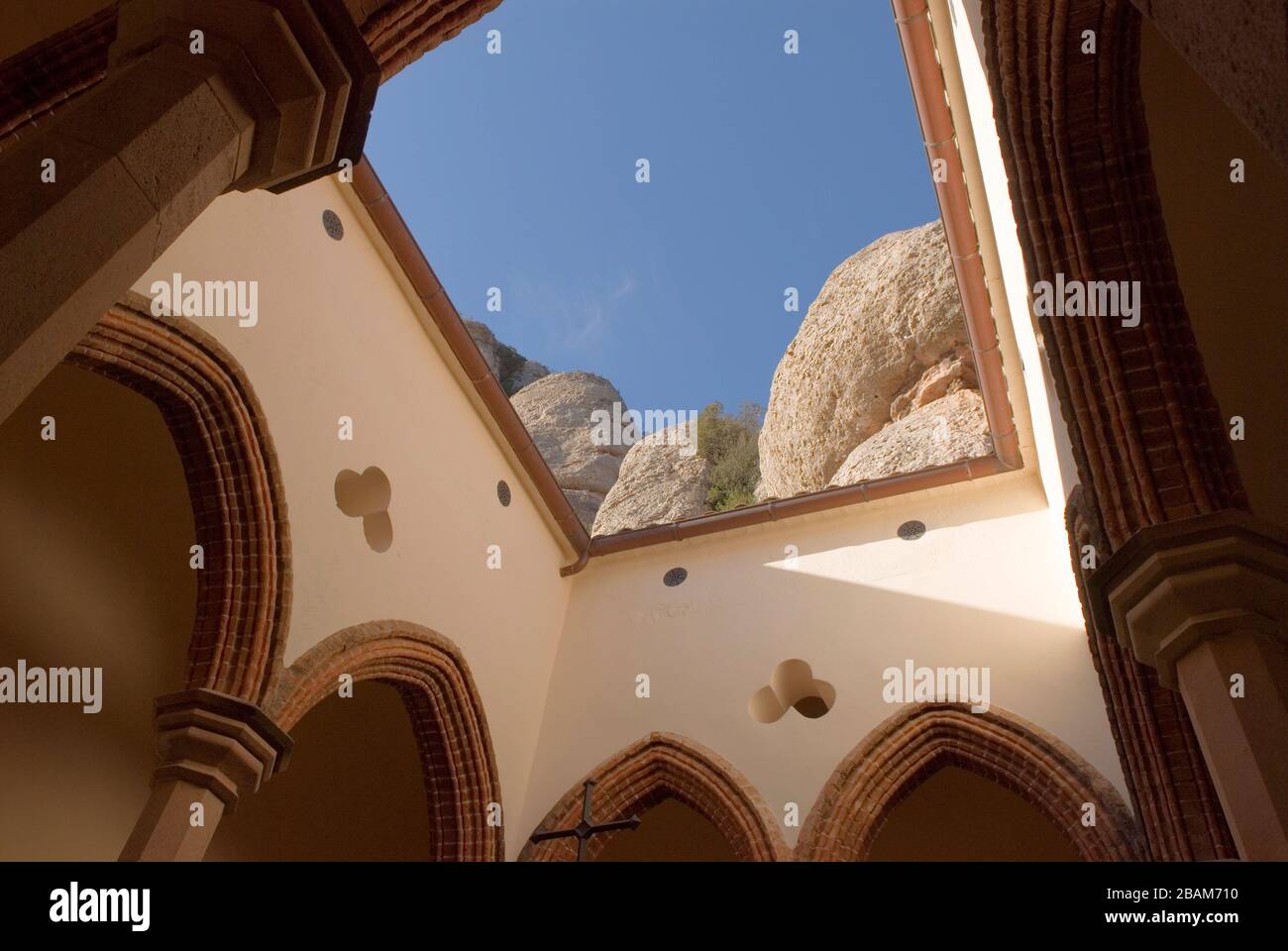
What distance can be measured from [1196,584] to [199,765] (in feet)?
17.9

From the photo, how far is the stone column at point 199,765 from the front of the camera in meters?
6.51

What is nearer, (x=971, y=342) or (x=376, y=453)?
(x=376, y=453)

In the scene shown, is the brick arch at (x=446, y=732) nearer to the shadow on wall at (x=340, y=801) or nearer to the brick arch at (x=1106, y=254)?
the shadow on wall at (x=340, y=801)

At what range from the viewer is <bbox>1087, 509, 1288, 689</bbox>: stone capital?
180 inches

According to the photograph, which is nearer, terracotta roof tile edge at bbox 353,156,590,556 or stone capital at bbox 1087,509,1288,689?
stone capital at bbox 1087,509,1288,689

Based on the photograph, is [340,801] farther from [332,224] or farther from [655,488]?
[655,488]

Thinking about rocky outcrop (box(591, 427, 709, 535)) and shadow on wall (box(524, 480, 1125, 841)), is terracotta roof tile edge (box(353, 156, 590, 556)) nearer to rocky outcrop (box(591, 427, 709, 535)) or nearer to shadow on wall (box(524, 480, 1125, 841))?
shadow on wall (box(524, 480, 1125, 841))

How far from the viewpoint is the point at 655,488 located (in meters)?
25.0

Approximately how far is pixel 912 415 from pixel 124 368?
1161cm

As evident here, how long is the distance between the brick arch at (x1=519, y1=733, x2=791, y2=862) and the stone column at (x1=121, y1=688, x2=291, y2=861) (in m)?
3.11

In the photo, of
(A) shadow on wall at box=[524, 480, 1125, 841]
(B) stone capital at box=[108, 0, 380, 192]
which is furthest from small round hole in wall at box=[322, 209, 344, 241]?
(B) stone capital at box=[108, 0, 380, 192]

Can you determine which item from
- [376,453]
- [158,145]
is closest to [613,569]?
[376,453]

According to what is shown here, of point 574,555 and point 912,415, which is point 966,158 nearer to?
point 574,555
